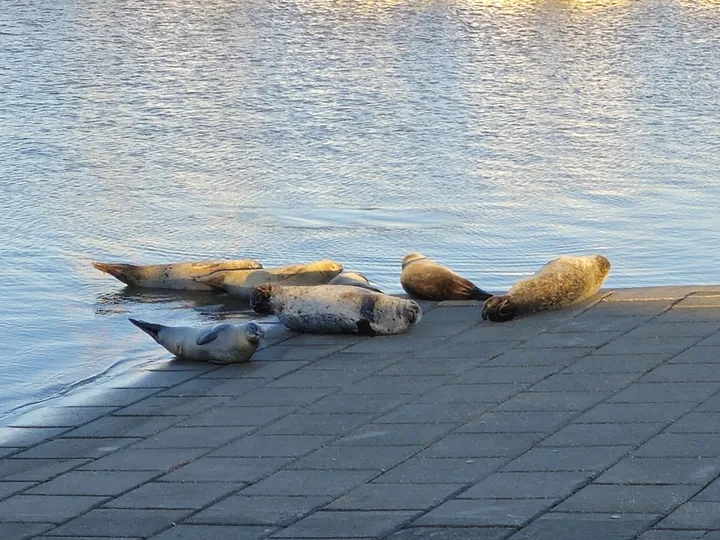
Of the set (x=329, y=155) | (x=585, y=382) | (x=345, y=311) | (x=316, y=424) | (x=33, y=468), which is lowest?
(x=33, y=468)

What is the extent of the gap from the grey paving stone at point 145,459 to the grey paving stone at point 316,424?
38 centimetres

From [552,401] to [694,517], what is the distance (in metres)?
1.63

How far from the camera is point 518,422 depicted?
6.00 m

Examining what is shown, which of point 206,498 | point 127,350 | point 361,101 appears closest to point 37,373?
point 127,350

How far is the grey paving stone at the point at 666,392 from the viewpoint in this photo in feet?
20.2

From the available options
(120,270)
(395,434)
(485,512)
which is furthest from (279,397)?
(120,270)

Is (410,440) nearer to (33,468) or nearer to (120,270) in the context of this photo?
(33,468)

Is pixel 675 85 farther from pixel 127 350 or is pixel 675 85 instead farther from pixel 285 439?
pixel 285 439

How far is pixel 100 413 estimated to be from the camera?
6.67 meters

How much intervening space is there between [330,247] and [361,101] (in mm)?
5985

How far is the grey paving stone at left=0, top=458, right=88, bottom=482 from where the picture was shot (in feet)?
18.8

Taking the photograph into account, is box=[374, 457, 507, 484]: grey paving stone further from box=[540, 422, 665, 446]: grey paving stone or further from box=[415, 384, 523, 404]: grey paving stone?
box=[415, 384, 523, 404]: grey paving stone

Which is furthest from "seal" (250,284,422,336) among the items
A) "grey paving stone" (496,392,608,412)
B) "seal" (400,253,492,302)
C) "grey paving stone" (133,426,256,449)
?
"grey paving stone" (133,426,256,449)

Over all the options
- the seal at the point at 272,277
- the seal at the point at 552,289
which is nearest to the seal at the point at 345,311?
the seal at the point at 552,289
